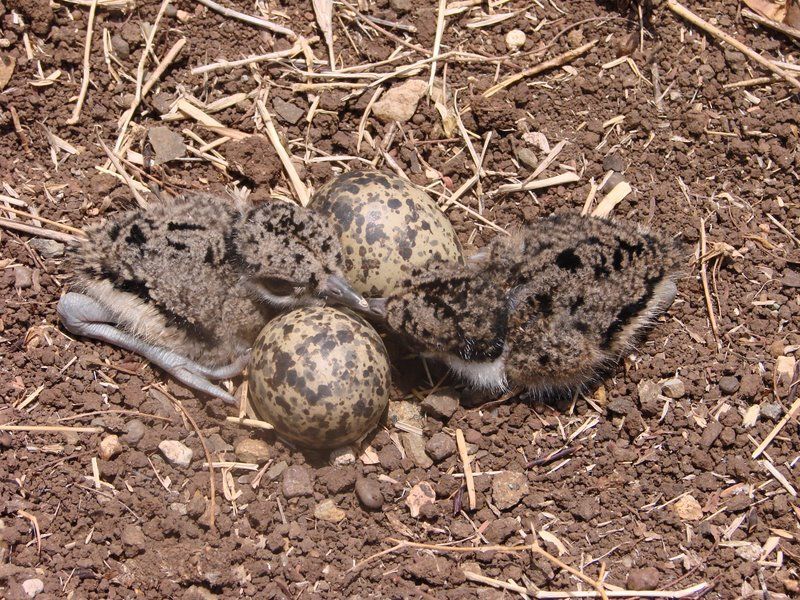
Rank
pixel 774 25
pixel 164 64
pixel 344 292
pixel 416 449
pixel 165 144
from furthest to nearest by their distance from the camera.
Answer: pixel 774 25, pixel 164 64, pixel 165 144, pixel 416 449, pixel 344 292

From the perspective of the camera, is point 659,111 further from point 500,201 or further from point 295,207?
point 295,207

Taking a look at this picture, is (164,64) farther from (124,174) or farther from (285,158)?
(285,158)

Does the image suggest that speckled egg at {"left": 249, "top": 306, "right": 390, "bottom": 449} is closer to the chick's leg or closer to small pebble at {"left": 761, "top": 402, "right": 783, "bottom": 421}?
the chick's leg

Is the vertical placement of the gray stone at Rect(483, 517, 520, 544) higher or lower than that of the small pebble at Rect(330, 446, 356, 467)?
lower

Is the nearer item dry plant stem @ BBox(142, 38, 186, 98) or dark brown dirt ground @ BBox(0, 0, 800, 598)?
dark brown dirt ground @ BBox(0, 0, 800, 598)

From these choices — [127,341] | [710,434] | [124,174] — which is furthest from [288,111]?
[710,434]

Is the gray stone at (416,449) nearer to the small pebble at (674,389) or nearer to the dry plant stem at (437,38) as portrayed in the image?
the small pebble at (674,389)

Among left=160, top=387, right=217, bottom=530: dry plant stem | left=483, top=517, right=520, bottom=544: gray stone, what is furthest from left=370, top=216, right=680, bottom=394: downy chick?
left=160, top=387, right=217, bottom=530: dry plant stem
